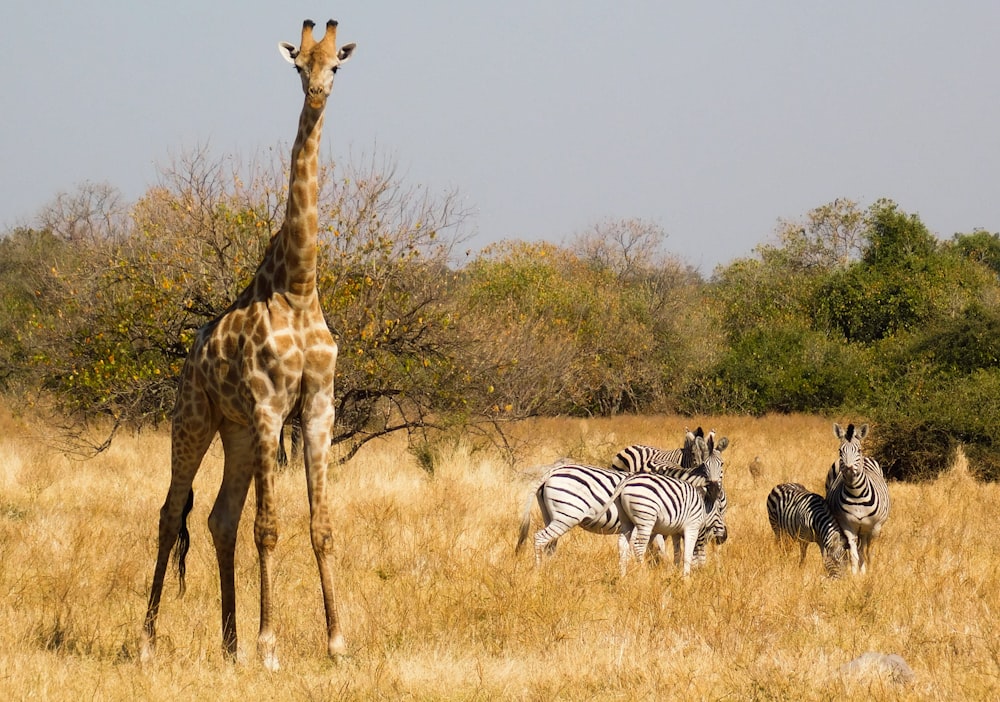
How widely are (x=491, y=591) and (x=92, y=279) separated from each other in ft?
28.2

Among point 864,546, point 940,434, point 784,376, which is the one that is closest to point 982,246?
point 784,376

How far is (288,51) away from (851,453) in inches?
242

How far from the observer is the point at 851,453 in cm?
993

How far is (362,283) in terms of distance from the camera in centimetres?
1403

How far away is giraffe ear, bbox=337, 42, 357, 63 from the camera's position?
6848mm

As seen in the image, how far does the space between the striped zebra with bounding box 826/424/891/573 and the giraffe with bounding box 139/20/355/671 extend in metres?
5.13

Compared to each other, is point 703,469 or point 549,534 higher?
point 703,469

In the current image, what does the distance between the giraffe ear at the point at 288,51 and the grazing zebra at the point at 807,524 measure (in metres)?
6.18

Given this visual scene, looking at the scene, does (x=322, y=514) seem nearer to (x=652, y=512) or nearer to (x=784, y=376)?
(x=652, y=512)

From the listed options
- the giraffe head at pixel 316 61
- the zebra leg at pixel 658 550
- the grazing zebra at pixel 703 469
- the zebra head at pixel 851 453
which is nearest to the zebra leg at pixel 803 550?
the grazing zebra at pixel 703 469

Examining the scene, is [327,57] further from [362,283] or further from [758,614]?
[362,283]

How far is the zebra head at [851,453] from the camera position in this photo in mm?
9812

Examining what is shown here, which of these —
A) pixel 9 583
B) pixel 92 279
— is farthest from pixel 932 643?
pixel 92 279

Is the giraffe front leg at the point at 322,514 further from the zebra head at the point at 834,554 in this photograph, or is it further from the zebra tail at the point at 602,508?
the zebra head at the point at 834,554
